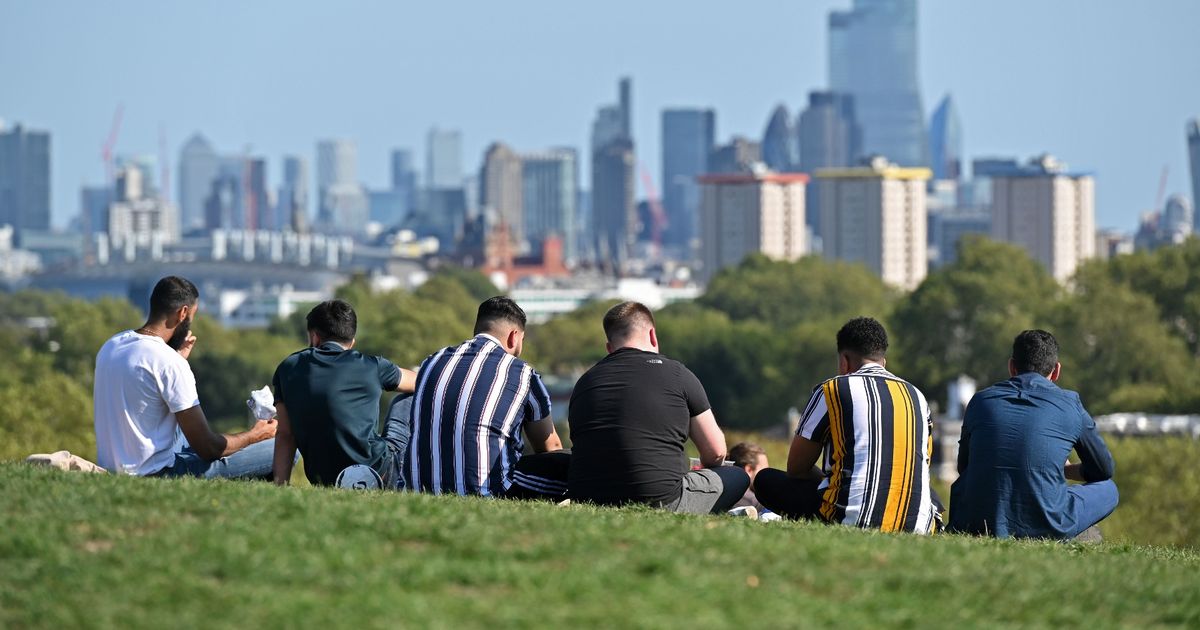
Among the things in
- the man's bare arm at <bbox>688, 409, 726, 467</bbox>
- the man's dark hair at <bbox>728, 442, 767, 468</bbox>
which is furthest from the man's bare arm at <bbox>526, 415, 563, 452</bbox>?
the man's dark hair at <bbox>728, 442, 767, 468</bbox>

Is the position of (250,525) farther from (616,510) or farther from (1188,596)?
(1188,596)

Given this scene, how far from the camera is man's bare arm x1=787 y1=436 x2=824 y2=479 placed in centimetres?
1092

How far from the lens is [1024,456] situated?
11.1 m

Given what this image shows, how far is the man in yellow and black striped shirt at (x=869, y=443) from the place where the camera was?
10.6m

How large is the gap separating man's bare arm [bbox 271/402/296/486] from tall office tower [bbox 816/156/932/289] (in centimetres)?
18125

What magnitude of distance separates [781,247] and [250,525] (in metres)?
190

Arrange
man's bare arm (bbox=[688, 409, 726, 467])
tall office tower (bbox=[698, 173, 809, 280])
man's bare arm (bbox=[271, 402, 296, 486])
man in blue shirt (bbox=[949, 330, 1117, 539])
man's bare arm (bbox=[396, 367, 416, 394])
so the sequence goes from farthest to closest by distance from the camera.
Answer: tall office tower (bbox=[698, 173, 809, 280]), man's bare arm (bbox=[396, 367, 416, 394]), man's bare arm (bbox=[271, 402, 296, 486]), man in blue shirt (bbox=[949, 330, 1117, 539]), man's bare arm (bbox=[688, 409, 726, 467])

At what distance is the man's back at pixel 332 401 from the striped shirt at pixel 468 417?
0.47 meters

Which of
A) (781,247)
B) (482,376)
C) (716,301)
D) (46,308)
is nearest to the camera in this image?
(482,376)

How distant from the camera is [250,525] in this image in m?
8.80

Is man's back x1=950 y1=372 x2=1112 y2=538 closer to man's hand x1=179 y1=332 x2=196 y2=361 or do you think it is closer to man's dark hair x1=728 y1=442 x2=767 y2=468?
man's dark hair x1=728 y1=442 x2=767 y2=468

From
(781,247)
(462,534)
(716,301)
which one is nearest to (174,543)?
(462,534)

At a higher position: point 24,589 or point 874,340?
point 874,340

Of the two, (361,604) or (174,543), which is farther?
(174,543)
